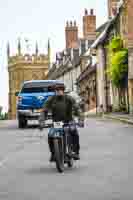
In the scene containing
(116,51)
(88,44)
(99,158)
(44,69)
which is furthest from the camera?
(44,69)

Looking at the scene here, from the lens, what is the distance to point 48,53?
7628 inches

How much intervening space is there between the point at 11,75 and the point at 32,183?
177 m

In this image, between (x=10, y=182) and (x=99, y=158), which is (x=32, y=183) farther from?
(x=99, y=158)

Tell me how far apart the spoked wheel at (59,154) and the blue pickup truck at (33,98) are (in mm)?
19507

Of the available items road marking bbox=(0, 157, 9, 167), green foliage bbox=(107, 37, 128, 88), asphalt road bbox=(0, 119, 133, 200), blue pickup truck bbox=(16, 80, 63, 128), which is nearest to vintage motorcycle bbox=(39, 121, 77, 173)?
asphalt road bbox=(0, 119, 133, 200)

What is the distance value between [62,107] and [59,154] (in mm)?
1125

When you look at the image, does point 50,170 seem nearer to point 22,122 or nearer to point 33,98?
point 33,98

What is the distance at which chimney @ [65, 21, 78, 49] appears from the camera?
406ft

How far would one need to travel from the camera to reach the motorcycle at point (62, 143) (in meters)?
14.8

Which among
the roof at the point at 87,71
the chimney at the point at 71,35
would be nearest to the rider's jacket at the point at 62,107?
the roof at the point at 87,71

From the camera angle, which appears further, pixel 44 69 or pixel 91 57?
pixel 44 69

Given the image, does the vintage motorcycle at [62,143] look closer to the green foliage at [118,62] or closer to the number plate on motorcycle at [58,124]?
the number plate on motorcycle at [58,124]

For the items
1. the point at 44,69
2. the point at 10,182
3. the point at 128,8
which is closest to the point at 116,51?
the point at 128,8

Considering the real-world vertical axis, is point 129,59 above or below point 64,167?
above
